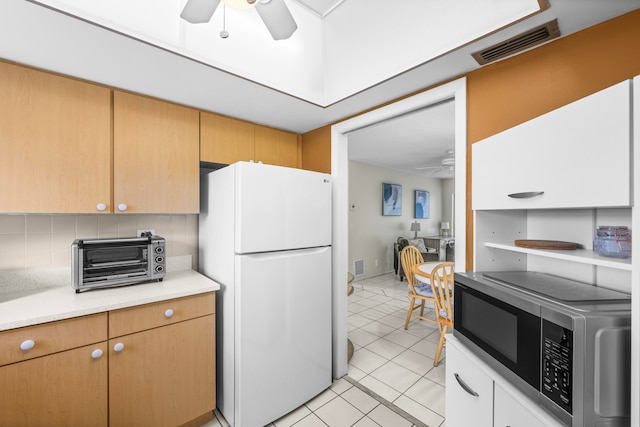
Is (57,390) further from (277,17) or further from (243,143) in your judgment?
(277,17)

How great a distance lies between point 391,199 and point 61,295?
219 inches

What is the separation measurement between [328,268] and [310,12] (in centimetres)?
171

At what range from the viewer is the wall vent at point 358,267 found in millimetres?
5305

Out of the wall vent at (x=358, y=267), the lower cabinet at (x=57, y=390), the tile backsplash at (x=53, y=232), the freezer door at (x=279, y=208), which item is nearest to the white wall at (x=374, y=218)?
the wall vent at (x=358, y=267)

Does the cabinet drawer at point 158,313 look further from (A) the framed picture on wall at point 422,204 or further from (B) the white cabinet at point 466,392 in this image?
(A) the framed picture on wall at point 422,204

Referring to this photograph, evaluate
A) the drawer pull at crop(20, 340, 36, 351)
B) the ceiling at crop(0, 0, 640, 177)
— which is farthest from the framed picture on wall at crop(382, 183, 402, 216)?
the drawer pull at crop(20, 340, 36, 351)

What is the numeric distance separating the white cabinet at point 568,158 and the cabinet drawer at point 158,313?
170cm

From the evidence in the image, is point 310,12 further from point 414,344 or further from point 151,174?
point 414,344

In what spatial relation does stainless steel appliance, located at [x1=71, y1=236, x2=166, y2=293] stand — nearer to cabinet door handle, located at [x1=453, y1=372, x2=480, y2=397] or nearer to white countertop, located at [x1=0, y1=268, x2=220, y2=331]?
white countertop, located at [x1=0, y1=268, x2=220, y2=331]

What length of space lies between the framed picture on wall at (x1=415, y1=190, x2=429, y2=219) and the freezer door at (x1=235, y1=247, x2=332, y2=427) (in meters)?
5.44

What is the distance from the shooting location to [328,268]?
2074 mm

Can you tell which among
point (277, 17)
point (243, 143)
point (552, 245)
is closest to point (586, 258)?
point (552, 245)

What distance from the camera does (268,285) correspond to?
1.74 meters

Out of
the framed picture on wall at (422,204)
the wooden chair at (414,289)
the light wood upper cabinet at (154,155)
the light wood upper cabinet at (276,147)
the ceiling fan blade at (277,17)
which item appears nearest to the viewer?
the ceiling fan blade at (277,17)
